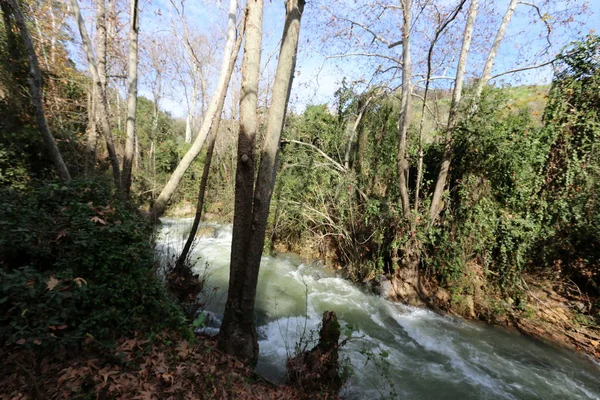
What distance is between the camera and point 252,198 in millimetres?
3080

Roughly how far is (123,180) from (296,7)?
452 cm

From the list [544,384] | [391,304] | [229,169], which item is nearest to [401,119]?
[391,304]

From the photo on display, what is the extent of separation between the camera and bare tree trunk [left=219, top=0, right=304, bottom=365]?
292cm

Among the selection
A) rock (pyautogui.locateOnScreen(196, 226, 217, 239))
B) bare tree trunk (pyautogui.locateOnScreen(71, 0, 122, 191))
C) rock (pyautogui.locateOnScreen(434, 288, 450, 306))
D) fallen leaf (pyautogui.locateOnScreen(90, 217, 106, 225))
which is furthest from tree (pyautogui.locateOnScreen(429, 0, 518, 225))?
rock (pyautogui.locateOnScreen(196, 226, 217, 239))

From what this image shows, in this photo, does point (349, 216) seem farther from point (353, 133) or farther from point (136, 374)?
point (136, 374)

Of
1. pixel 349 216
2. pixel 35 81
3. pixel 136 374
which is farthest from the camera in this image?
pixel 349 216

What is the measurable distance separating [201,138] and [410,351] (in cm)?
558

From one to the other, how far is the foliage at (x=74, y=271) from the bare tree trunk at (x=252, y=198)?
0.68 meters

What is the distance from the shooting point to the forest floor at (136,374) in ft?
5.83

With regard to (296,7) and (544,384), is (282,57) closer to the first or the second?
(296,7)

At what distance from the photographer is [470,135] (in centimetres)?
532

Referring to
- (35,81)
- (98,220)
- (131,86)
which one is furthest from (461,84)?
(35,81)

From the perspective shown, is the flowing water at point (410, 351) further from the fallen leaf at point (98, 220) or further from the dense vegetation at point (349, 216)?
the fallen leaf at point (98, 220)

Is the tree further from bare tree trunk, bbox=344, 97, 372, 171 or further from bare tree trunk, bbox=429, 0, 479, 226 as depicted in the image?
bare tree trunk, bbox=344, 97, 372, 171
